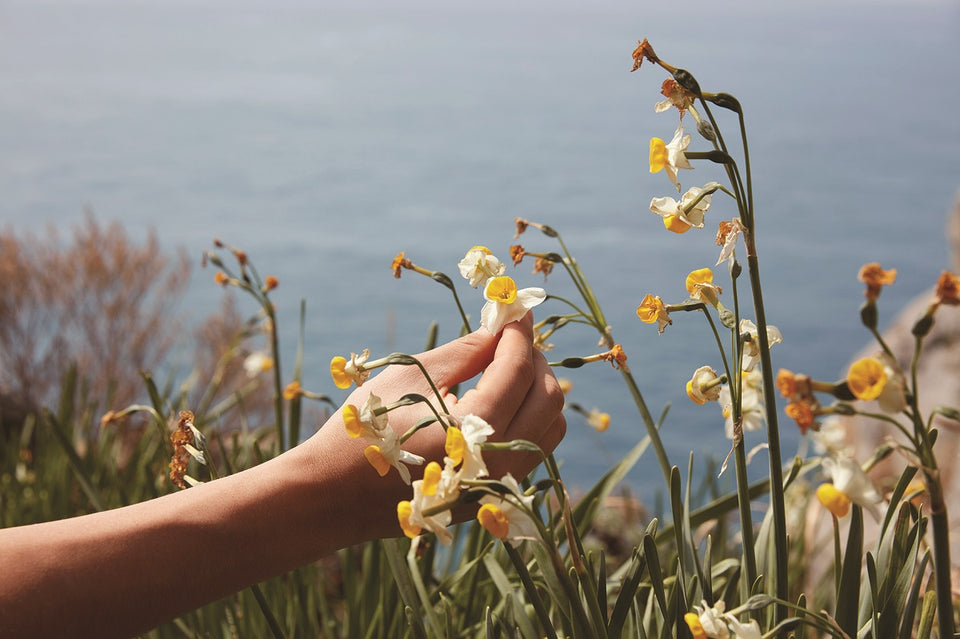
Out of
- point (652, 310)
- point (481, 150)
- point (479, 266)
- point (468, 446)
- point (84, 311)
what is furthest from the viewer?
point (481, 150)

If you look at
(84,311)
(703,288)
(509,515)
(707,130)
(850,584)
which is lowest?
(84,311)

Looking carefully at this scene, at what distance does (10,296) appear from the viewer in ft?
10.7

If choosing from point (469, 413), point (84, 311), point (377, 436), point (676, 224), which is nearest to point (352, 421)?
point (377, 436)

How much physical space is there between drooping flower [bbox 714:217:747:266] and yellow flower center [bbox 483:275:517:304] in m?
0.15

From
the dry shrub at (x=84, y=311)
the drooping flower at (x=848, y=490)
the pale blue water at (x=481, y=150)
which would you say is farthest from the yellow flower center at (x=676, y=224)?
the dry shrub at (x=84, y=311)

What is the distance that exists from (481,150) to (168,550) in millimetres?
8674

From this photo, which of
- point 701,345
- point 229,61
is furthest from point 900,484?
point 229,61

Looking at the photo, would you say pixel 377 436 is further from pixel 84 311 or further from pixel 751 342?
pixel 84 311

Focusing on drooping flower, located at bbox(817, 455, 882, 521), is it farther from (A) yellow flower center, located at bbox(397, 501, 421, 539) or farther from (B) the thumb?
(B) the thumb

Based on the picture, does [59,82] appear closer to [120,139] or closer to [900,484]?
[120,139]

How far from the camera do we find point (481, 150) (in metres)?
9.08

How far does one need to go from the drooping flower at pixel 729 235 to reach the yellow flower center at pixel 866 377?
17 centimetres

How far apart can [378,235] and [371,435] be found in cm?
660

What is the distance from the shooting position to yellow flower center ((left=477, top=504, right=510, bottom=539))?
0.46 metres
